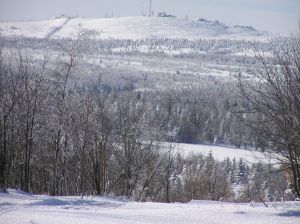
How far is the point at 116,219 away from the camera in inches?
191

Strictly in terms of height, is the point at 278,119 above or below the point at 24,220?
above

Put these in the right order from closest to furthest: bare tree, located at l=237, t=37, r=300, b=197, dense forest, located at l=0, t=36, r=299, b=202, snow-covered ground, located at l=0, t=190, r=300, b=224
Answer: snow-covered ground, located at l=0, t=190, r=300, b=224, bare tree, located at l=237, t=37, r=300, b=197, dense forest, located at l=0, t=36, r=299, b=202

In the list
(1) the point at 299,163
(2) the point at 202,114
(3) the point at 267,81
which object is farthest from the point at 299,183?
(2) the point at 202,114

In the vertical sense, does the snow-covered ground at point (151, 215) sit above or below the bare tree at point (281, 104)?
below

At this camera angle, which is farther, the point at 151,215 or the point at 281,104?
the point at 281,104

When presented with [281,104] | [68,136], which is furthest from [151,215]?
[68,136]

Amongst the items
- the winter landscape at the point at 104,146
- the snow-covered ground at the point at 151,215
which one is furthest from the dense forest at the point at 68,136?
the snow-covered ground at the point at 151,215

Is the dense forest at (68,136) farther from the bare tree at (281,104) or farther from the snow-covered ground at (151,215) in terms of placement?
the snow-covered ground at (151,215)

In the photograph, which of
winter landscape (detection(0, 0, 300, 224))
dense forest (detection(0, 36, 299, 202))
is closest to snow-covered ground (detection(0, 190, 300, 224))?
winter landscape (detection(0, 0, 300, 224))

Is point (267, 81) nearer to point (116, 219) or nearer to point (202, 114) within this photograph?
point (116, 219)

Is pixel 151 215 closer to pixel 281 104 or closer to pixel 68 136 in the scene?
pixel 281 104

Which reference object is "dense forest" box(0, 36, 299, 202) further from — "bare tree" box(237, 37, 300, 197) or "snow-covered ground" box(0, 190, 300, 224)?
"snow-covered ground" box(0, 190, 300, 224)

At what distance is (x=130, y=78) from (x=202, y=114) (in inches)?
2485

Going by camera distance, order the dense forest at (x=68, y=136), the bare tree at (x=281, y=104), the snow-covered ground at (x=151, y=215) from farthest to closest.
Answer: the dense forest at (x=68, y=136) → the bare tree at (x=281, y=104) → the snow-covered ground at (x=151, y=215)
